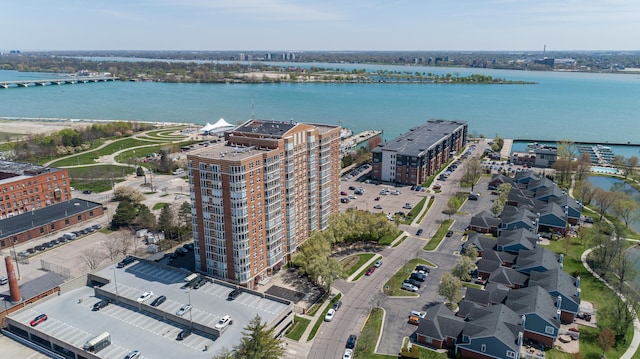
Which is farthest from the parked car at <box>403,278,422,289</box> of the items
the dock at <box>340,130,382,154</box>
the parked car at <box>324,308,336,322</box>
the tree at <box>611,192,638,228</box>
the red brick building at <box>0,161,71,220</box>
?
the dock at <box>340,130,382,154</box>

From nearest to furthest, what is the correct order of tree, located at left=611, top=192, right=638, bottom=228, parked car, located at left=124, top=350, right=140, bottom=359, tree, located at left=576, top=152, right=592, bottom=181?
parked car, located at left=124, top=350, right=140, bottom=359 < tree, located at left=611, top=192, right=638, bottom=228 < tree, located at left=576, top=152, right=592, bottom=181

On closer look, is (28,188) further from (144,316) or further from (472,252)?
(472,252)

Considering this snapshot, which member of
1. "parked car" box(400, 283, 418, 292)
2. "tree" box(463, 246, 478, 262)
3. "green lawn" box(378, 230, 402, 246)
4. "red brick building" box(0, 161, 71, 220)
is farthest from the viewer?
"red brick building" box(0, 161, 71, 220)

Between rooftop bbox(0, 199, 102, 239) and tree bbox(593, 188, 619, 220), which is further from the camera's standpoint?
tree bbox(593, 188, 619, 220)

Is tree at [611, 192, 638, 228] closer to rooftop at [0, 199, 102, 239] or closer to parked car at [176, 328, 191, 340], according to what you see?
parked car at [176, 328, 191, 340]

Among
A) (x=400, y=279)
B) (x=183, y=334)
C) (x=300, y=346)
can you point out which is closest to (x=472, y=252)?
(x=400, y=279)

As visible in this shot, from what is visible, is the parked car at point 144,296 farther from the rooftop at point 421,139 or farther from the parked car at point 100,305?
the rooftop at point 421,139
